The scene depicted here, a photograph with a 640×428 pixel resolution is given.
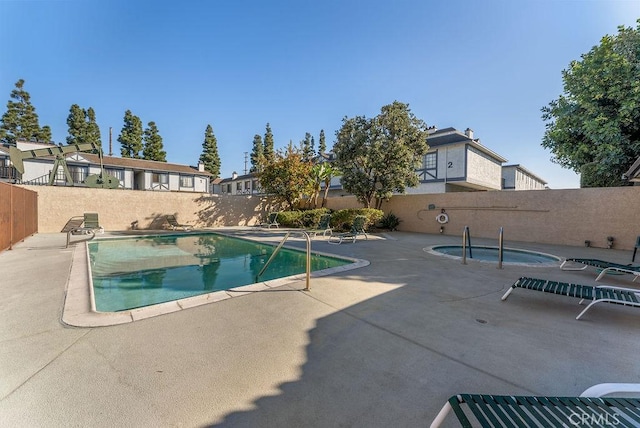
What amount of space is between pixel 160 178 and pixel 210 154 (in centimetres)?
1485

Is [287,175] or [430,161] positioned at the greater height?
[430,161]

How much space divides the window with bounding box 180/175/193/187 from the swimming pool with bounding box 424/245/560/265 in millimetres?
30279

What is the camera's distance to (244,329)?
3.19 meters

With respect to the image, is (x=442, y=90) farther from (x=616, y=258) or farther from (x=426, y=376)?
(x=426, y=376)

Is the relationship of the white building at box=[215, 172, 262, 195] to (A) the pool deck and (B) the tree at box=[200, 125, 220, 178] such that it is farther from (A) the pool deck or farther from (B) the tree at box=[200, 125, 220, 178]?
(A) the pool deck

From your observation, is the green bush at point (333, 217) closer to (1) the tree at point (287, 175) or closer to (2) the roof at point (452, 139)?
(1) the tree at point (287, 175)

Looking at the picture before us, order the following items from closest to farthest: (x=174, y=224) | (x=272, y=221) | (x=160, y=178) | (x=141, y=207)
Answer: (x=174, y=224) → (x=141, y=207) → (x=272, y=221) → (x=160, y=178)

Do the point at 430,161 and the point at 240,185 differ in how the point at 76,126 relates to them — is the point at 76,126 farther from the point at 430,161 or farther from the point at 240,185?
the point at 430,161

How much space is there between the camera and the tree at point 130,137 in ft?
118

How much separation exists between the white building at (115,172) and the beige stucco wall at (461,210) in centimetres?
1153

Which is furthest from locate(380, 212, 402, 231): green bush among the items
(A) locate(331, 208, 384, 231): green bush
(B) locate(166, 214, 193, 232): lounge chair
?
(B) locate(166, 214, 193, 232): lounge chair

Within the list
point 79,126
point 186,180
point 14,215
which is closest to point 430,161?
point 14,215

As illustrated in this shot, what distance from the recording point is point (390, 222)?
54.0ft

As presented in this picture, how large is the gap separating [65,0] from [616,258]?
54.2ft
